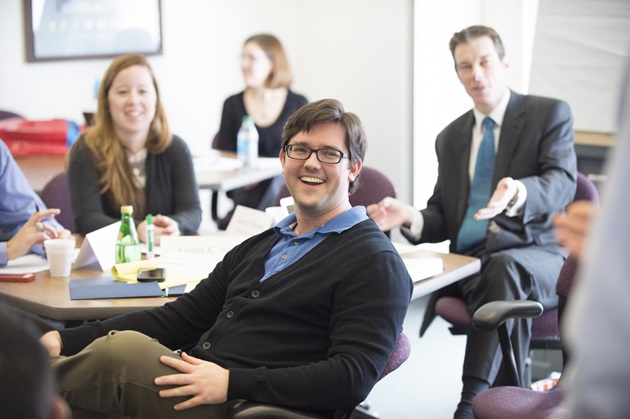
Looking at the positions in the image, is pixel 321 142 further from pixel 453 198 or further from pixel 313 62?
pixel 313 62

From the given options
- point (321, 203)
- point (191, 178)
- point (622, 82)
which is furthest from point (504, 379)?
point (622, 82)

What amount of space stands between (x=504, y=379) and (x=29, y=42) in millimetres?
4297

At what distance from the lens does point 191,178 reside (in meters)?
3.58

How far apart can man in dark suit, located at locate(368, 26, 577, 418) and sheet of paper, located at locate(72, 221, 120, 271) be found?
3.12 ft

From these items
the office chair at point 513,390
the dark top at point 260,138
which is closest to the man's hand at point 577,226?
the office chair at point 513,390

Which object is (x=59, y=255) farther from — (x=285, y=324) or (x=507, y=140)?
(x=507, y=140)

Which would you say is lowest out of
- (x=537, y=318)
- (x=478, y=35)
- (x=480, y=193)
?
(x=537, y=318)

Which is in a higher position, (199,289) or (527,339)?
(199,289)

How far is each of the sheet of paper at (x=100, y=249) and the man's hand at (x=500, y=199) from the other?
1.25m

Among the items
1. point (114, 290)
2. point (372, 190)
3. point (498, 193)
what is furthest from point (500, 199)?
point (114, 290)

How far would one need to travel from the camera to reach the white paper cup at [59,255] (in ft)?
8.96

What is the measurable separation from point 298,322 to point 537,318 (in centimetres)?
129

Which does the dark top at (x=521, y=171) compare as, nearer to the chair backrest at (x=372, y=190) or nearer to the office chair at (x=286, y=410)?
the chair backrest at (x=372, y=190)

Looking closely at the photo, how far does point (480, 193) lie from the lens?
3.46 metres
